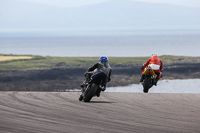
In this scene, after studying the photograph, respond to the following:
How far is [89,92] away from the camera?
14992 mm

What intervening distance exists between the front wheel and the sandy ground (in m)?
0.32

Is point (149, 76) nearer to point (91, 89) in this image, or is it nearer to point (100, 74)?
point (100, 74)

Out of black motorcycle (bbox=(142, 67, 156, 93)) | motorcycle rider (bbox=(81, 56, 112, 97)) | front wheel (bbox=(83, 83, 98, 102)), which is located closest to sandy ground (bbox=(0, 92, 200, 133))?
front wheel (bbox=(83, 83, 98, 102))

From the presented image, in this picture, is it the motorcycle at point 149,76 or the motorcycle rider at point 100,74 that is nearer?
the motorcycle rider at point 100,74

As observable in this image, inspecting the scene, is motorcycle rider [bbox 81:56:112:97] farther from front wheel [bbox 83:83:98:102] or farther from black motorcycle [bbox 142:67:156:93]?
black motorcycle [bbox 142:67:156:93]

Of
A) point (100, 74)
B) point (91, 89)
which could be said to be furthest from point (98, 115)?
point (100, 74)

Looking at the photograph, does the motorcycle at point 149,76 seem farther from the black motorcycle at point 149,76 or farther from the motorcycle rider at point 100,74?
the motorcycle rider at point 100,74

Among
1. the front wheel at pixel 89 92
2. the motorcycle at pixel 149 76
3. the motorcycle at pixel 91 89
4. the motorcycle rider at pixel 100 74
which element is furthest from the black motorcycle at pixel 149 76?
the front wheel at pixel 89 92

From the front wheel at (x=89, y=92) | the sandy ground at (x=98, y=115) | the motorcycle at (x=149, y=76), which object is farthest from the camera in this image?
the motorcycle at (x=149, y=76)

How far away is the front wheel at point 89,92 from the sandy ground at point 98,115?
0.32m

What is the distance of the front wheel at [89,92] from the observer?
14.9 meters

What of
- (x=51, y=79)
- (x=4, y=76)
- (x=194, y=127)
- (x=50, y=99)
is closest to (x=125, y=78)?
(x=51, y=79)

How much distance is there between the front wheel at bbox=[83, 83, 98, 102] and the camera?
1489 centimetres

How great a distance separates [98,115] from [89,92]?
3.16m
